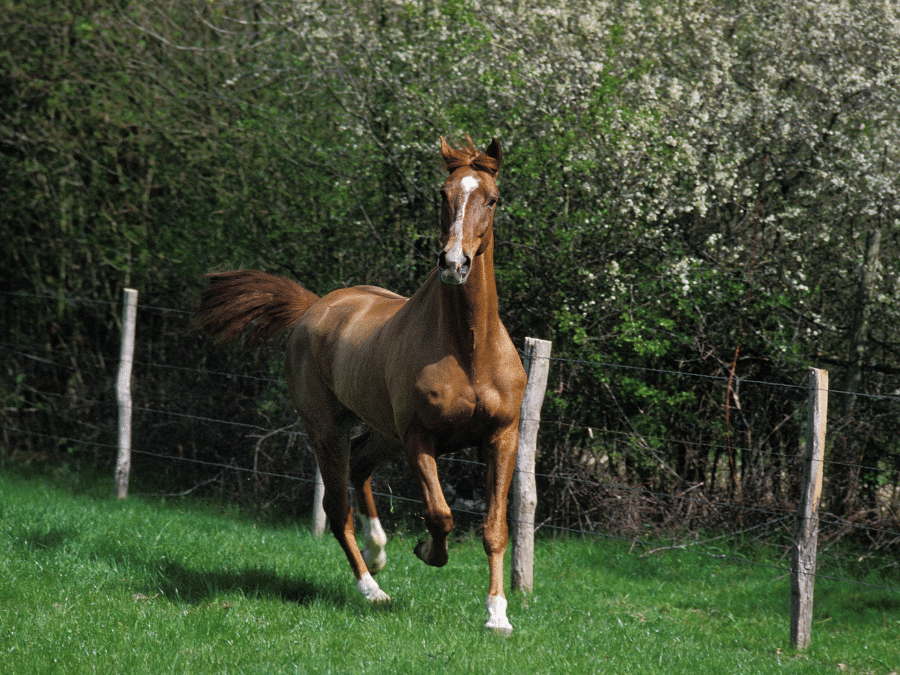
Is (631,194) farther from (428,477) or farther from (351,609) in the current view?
(351,609)

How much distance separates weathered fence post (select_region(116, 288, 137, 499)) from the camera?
893cm

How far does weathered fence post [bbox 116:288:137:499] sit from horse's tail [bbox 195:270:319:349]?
113 inches

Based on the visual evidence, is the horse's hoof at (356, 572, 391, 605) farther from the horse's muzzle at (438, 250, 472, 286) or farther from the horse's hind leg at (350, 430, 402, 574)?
the horse's muzzle at (438, 250, 472, 286)

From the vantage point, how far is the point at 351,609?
516cm

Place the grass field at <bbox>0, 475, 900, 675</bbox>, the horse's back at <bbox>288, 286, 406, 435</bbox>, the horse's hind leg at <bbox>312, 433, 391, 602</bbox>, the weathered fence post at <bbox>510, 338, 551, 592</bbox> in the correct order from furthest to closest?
the weathered fence post at <bbox>510, 338, 551, 592</bbox>, the horse's hind leg at <bbox>312, 433, 391, 602</bbox>, the horse's back at <bbox>288, 286, 406, 435</bbox>, the grass field at <bbox>0, 475, 900, 675</bbox>

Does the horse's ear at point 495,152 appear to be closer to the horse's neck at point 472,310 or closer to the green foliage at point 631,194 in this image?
the horse's neck at point 472,310

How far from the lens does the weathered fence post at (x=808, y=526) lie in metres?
5.25

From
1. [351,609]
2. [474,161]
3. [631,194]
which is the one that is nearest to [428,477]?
[351,609]

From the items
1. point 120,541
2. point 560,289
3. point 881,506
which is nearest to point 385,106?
point 560,289

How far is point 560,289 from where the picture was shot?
8172 millimetres

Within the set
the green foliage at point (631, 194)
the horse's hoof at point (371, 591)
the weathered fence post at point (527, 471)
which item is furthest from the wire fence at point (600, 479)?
the horse's hoof at point (371, 591)

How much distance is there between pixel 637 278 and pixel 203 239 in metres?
4.94

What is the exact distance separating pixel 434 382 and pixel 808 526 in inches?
97.3

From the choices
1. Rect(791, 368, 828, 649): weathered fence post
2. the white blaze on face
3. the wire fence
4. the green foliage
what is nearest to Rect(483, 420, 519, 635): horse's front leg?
the white blaze on face
